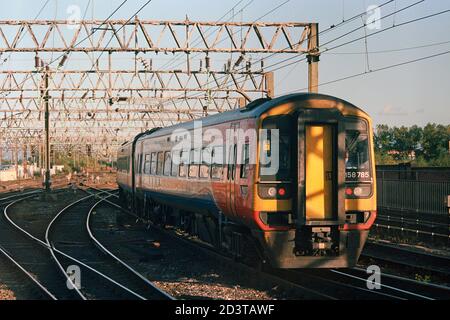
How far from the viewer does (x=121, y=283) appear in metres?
13.6

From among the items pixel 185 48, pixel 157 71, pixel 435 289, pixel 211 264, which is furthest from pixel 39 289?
pixel 157 71

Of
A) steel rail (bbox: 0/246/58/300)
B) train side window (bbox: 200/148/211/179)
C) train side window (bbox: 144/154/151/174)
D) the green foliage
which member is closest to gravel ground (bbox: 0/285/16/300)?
steel rail (bbox: 0/246/58/300)


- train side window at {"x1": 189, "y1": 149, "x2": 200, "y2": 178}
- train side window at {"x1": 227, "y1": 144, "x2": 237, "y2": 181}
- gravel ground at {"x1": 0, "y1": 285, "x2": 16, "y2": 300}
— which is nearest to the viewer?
gravel ground at {"x1": 0, "y1": 285, "x2": 16, "y2": 300}

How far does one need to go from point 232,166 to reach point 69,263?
508 cm

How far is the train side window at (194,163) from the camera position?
16688mm

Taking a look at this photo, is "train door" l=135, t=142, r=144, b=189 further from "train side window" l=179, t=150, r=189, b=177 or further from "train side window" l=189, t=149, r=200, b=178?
"train side window" l=189, t=149, r=200, b=178

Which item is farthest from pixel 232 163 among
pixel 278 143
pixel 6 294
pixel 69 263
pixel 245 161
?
pixel 69 263

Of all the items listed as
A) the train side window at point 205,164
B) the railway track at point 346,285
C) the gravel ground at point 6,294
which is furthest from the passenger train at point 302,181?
the gravel ground at point 6,294

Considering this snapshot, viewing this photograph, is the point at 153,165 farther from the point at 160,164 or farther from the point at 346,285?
the point at 346,285

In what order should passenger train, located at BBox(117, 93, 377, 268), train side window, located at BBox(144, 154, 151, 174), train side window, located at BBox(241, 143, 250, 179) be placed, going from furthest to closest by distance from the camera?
train side window, located at BBox(144, 154, 151, 174) < train side window, located at BBox(241, 143, 250, 179) < passenger train, located at BBox(117, 93, 377, 268)

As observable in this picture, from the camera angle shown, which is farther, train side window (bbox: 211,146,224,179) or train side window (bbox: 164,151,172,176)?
train side window (bbox: 164,151,172,176)

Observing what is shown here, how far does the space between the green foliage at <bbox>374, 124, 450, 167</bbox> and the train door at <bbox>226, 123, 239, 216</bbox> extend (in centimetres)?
3792

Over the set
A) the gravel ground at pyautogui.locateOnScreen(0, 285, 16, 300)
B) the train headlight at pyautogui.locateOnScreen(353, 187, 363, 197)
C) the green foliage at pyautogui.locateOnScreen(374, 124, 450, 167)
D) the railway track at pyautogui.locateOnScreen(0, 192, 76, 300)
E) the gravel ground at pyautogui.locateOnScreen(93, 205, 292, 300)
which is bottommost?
the gravel ground at pyautogui.locateOnScreen(0, 285, 16, 300)

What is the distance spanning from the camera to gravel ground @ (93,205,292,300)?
1212 centimetres
